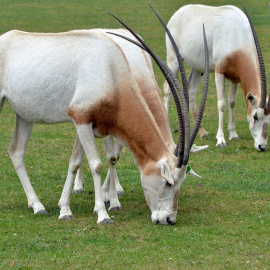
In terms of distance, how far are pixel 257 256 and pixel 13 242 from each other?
2.31 meters

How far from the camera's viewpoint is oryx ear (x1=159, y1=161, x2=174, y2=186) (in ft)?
22.3

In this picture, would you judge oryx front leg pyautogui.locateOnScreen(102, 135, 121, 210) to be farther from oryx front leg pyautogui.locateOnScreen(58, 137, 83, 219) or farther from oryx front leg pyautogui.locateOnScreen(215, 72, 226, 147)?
Result: oryx front leg pyautogui.locateOnScreen(215, 72, 226, 147)

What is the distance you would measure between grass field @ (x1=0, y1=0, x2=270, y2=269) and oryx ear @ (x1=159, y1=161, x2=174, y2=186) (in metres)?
0.51

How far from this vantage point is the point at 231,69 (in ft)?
38.4

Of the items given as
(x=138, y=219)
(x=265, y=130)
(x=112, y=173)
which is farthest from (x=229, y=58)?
(x=138, y=219)

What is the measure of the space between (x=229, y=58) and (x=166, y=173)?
17.2 feet

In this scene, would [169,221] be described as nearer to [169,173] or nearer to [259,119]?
[169,173]

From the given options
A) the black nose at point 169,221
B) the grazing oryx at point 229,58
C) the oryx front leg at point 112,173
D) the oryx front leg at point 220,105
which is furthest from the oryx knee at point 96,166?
the oryx front leg at point 220,105

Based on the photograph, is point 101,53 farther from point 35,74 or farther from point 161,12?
point 161,12

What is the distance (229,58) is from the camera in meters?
11.6

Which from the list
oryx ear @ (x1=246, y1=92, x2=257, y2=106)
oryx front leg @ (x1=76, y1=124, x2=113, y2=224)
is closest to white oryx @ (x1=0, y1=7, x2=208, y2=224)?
oryx front leg @ (x1=76, y1=124, x2=113, y2=224)

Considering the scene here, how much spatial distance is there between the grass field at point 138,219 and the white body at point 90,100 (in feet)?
1.12

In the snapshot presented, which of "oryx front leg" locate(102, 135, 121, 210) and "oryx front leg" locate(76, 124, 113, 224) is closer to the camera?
"oryx front leg" locate(76, 124, 113, 224)

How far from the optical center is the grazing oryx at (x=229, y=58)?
36.6 feet
